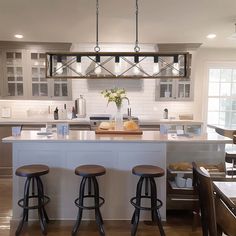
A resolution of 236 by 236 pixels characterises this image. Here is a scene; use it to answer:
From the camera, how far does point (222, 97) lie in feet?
18.5

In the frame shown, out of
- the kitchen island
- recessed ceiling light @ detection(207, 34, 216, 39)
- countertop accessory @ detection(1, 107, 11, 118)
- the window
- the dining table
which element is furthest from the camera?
the window

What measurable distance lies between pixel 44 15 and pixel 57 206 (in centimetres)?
242

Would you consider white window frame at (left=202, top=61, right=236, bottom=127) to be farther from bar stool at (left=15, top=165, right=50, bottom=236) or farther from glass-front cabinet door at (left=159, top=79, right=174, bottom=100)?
bar stool at (left=15, top=165, right=50, bottom=236)

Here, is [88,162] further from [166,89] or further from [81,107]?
[166,89]

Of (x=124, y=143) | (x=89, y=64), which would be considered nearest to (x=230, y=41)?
(x=89, y=64)

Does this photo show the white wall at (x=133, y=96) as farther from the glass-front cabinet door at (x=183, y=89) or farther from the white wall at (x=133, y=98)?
the glass-front cabinet door at (x=183, y=89)

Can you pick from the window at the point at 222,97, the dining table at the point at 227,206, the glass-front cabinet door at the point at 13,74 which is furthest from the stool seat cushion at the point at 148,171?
the window at the point at 222,97

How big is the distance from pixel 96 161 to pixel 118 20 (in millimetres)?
1956

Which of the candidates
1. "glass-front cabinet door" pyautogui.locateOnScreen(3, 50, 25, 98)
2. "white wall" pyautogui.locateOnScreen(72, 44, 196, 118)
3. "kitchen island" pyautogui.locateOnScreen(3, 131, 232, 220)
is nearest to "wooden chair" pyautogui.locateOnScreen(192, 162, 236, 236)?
"kitchen island" pyautogui.locateOnScreen(3, 131, 232, 220)

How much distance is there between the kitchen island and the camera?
9.70 ft

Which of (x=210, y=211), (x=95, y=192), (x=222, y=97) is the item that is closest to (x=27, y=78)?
(x=95, y=192)

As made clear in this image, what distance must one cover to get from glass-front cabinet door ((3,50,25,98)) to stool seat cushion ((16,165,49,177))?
256cm

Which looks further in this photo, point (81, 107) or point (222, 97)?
point (222, 97)

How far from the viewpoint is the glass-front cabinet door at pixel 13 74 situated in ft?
16.0
